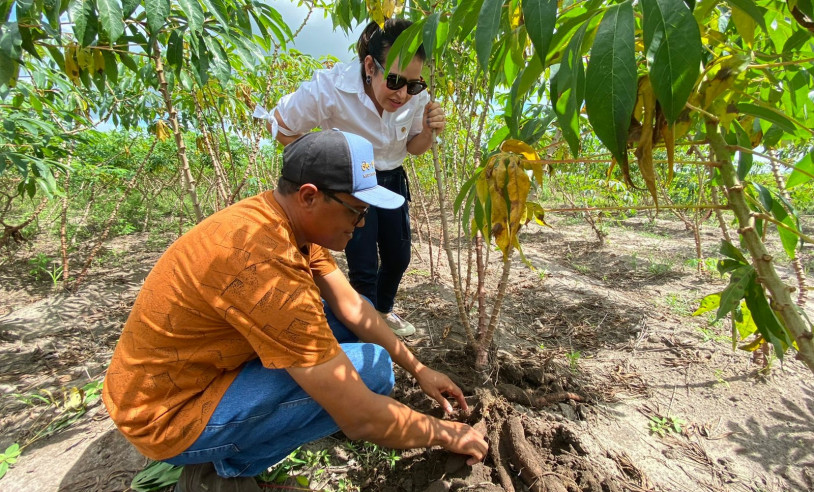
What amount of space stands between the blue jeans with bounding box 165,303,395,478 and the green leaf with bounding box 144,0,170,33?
105cm

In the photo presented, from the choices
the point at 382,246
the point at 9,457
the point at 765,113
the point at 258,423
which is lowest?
the point at 9,457

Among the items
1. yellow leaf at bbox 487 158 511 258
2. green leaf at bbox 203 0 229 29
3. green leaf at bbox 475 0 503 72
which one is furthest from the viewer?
green leaf at bbox 203 0 229 29

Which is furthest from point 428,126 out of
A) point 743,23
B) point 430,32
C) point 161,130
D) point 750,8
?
point 161,130

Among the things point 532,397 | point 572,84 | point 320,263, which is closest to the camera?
point 572,84

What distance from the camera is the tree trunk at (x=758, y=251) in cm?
64

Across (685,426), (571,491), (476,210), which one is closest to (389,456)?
(571,491)

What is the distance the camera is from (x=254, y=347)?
3.06 ft

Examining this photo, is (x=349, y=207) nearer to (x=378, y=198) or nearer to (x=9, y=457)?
(x=378, y=198)

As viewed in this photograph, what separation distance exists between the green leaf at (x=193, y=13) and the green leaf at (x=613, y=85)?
1275mm

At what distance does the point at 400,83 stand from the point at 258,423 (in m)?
1.28

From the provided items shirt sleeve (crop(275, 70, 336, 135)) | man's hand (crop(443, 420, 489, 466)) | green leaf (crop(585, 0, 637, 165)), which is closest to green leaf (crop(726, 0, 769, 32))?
green leaf (crop(585, 0, 637, 165))

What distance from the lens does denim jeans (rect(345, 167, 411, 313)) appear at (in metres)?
1.80

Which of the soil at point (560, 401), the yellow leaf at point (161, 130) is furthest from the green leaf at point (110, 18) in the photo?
the yellow leaf at point (161, 130)

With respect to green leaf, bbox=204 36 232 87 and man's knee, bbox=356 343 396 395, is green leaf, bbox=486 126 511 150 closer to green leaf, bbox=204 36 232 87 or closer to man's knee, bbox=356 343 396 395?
man's knee, bbox=356 343 396 395
